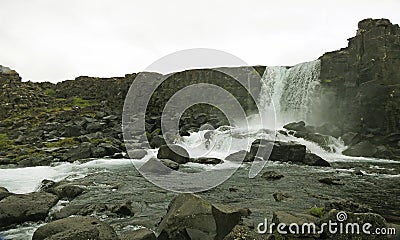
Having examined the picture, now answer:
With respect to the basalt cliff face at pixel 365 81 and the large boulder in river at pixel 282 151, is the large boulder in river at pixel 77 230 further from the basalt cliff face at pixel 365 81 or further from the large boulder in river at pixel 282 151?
the basalt cliff face at pixel 365 81

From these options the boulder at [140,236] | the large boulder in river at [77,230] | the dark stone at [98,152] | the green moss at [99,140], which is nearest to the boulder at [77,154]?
the dark stone at [98,152]

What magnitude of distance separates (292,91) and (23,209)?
41.7 meters

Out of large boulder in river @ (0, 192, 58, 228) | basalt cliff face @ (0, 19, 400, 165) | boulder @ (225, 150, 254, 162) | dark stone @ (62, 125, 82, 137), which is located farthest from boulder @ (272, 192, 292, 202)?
dark stone @ (62, 125, 82, 137)

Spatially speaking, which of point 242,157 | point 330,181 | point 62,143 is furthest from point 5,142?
point 330,181

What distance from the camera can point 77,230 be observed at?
9031 millimetres

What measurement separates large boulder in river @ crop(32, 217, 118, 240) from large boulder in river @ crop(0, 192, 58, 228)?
273 centimetres

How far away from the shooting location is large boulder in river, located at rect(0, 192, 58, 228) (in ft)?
40.3

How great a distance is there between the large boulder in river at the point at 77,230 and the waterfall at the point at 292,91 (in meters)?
40.0

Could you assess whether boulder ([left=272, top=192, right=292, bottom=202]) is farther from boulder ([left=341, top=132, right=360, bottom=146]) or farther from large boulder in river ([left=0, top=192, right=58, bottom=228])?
boulder ([left=341, top=132, right=360, bottom=146])

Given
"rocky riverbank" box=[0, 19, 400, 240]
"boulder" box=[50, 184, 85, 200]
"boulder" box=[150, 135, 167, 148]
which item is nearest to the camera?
"rocky riverbank" box=[0, 19, 400, 240]

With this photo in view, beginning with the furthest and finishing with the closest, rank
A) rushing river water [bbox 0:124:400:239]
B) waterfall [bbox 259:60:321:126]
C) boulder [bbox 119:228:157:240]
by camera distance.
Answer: waterfall [bbox 259:60:321:126]
rushing river water [bbox 0:124:400:239]
boulder [bbox 119:228:157:240]

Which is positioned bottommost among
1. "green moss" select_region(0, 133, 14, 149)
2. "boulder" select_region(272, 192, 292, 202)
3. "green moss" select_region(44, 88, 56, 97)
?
"boulder" select_region(272, 192, 292, 202)

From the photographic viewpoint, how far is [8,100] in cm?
6197

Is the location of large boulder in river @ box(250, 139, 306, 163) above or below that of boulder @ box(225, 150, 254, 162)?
above
